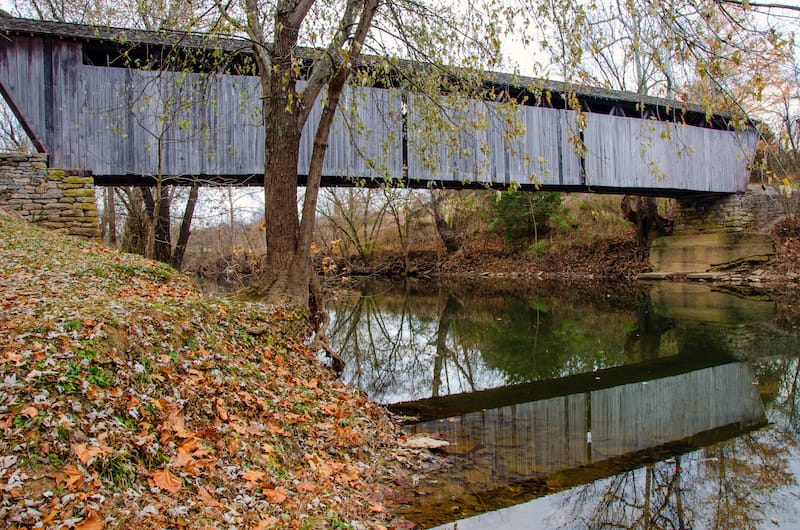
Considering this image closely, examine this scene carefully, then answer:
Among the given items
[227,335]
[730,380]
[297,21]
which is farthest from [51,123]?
[730,380]

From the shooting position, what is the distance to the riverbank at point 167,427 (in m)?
2.26

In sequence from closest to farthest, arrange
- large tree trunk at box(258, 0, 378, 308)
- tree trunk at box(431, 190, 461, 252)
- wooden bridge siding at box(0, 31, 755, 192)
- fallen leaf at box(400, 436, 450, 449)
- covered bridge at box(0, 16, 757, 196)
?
1. fallen leaf at box(400, 436, 450, 449)
2. large tree trunk at box(258, 0, 378, 308)
3. covered bridge at box(0, 16, 757, 196)
4. wooden bridge siding at box(0, 31, 755, 192)
5. tree trunk at box(431, 190, 461, 252)

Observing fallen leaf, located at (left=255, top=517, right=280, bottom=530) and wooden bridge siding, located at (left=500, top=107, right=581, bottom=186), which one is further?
wooden bridge siding, located at (left=500, top=107, right=581, bottom=186)

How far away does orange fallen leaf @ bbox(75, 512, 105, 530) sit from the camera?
6.59 feet

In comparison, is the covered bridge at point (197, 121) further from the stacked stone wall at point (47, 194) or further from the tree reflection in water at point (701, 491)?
the tree reflection in water at point (701, 491)

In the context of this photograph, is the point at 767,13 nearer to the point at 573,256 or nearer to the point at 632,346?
the point at 632,346

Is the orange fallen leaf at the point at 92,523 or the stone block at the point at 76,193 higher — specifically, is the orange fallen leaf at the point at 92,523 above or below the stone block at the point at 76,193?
below

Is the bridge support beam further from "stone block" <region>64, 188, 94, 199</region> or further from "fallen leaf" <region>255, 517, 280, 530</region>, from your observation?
"fallen leaf" <region>255, 517, 280, 530</region>

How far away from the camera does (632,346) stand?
8.86m

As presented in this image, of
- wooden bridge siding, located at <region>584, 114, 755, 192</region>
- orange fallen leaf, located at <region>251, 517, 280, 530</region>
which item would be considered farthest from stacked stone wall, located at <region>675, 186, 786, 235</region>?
orange fallen leaf, located at <region>251, 517, 280, 530</region>

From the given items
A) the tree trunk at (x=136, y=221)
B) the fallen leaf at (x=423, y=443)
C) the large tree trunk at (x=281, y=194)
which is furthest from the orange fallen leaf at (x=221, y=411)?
the tree trunk at (x=136, y=221)

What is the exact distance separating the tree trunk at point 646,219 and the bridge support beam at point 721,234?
37.2 inches

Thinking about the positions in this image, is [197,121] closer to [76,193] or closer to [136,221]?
[76,193]

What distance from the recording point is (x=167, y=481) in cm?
252
